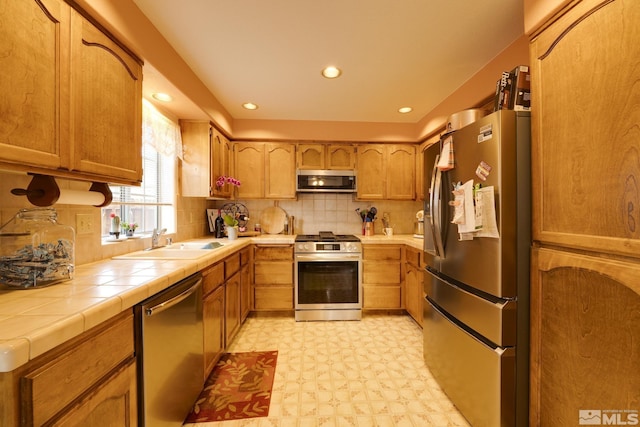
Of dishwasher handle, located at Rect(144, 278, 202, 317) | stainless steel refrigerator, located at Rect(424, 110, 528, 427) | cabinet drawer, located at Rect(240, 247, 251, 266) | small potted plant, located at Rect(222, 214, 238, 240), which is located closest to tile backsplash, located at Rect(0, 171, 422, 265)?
small potted plant, located at Rect(222, 214, 238, 240)

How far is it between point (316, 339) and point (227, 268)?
109cm

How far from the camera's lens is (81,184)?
1470 millimetres

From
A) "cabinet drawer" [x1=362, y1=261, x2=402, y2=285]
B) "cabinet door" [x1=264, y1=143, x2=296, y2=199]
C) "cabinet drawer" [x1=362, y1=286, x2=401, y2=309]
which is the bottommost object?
"cabinet drawer" [x1=362, y1=286, x2=401, y2=309]

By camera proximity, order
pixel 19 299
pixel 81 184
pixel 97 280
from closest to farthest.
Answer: pixel 19 299
pixel 97 280
pixel 81 184

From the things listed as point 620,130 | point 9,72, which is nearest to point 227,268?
point 9,72

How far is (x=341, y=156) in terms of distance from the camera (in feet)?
10.5

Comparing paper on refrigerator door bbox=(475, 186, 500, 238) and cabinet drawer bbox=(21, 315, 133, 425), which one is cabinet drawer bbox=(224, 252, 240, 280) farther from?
paper on refrigerator door bbox=(475, 186, 500, 238)

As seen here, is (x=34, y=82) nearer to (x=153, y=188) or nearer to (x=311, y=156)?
(x=153, y=188)

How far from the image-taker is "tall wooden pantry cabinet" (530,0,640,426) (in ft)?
2.84

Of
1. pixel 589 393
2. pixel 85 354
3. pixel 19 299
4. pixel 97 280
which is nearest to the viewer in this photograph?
pixel 85 354

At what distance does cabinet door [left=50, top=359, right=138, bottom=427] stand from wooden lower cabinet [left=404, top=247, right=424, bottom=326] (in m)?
2.22

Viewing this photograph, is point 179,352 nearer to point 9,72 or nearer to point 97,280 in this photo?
point 97,280

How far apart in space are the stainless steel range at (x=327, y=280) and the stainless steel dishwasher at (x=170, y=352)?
1330 mm

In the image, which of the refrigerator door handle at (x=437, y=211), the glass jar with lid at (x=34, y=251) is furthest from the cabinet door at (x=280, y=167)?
the glass jar with lid at (x=34, y=251)
